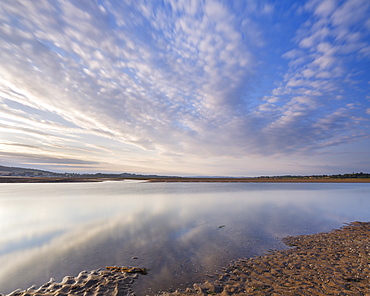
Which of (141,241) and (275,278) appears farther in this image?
(141,241)

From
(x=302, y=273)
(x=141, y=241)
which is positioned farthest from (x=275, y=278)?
(x=141, y=241)

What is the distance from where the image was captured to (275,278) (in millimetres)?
7785

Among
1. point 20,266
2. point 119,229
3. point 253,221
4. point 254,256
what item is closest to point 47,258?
point 20,266

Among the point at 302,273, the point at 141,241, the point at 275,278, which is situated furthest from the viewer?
the point at 141,241

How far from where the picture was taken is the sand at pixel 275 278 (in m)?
6.84

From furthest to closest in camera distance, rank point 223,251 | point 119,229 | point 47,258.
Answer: point 119,229
point 223,251
point 47,258

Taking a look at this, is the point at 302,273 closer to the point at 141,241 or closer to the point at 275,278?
the point at 275,278

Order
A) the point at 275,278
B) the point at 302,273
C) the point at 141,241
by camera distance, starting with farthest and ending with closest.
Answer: the point at 141,241, the point at 302,273, the point at 275,278

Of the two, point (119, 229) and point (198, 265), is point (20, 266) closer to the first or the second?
point (119, 229)

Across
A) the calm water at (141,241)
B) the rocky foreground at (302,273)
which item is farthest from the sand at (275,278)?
the calm water at (141,241)

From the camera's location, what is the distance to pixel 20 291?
6914mm

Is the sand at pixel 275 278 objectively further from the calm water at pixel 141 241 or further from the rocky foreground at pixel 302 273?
the calm water at pixel 141 241

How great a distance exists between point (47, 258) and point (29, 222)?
1072 cm

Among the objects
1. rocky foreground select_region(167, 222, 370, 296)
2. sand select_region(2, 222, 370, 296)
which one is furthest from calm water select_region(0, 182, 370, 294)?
rocky foreground select_region(167, 222, 370, 296)
